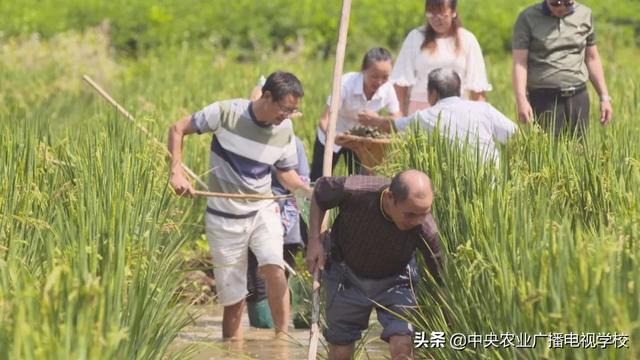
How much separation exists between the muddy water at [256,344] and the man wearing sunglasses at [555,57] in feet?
6.37

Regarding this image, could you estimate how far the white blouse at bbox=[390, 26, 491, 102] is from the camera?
9.59 m

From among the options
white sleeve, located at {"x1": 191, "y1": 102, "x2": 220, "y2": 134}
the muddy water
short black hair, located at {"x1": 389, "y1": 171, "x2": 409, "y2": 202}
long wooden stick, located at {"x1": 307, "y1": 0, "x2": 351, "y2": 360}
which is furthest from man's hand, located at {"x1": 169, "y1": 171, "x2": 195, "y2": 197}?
short black hair, located at {"x1": 389, "y1": 171, "x2": 409, "y2": 202}

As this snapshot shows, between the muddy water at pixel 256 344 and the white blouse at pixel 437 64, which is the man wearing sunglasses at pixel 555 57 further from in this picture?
the muddy water at pixel 256 344

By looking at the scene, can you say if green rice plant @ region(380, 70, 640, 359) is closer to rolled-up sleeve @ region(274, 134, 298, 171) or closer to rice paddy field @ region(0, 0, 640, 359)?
rice paddy field @ region(0, 0, 640, 359)

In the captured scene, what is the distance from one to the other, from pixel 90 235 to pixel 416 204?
3.95ft

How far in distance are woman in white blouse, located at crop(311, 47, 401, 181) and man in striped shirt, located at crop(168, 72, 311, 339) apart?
1490 millimetres

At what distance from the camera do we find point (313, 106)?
13.1 metres

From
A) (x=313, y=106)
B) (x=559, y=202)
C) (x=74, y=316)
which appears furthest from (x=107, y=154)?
(x=313, y=106)

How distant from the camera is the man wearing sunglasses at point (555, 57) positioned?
9.53 m

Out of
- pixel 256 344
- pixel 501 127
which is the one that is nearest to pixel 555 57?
pixel 501 127

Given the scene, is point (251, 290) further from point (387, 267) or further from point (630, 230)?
point (630, 230)

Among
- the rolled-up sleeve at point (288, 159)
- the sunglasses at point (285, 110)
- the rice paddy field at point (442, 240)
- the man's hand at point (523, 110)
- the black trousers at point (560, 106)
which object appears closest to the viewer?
the rice paddy field at point (442, 240)

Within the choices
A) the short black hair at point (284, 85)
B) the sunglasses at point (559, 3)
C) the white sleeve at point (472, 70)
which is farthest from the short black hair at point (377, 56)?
the short black hair at point (284, 85)

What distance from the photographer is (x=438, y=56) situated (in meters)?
9.59
